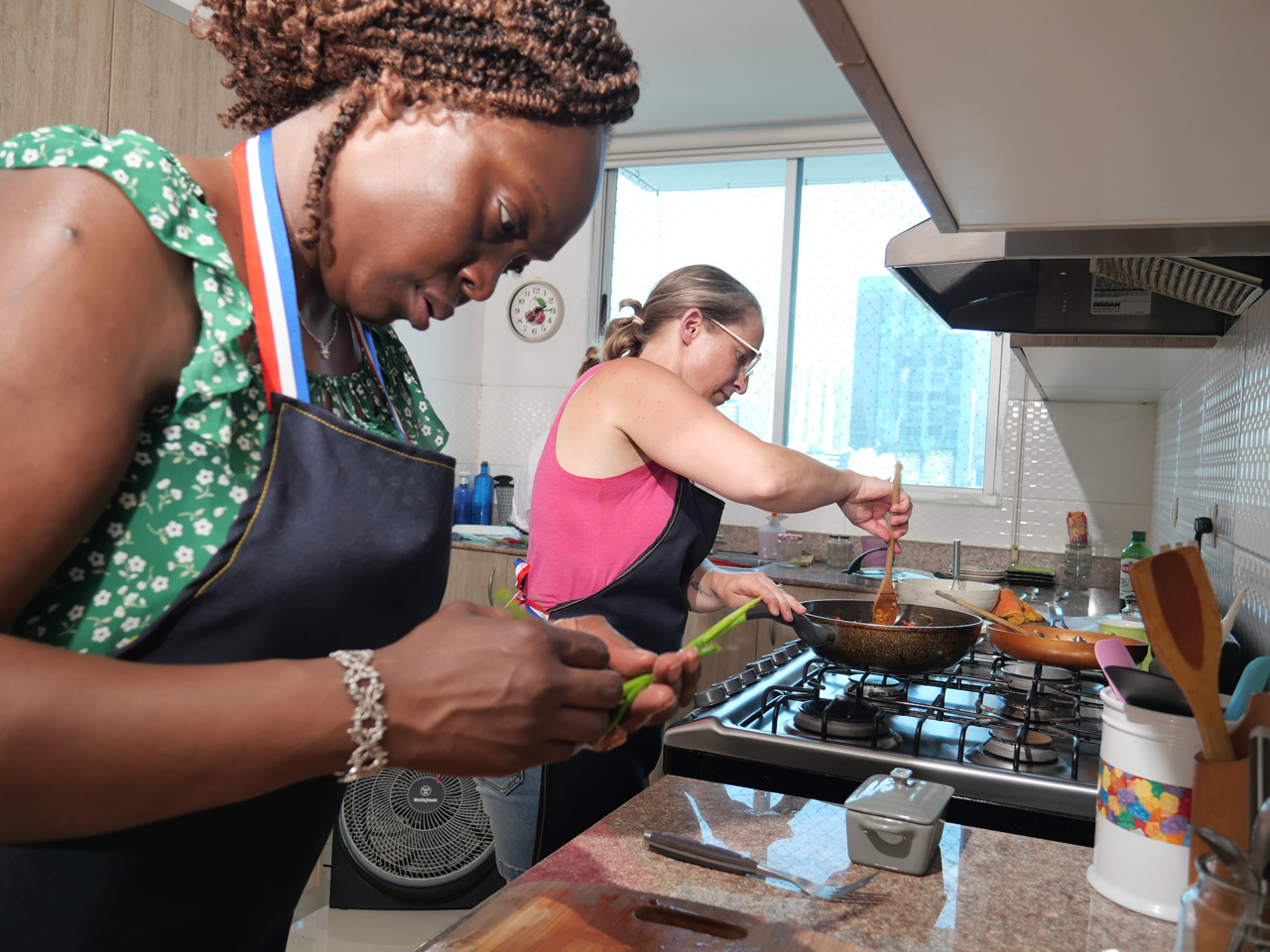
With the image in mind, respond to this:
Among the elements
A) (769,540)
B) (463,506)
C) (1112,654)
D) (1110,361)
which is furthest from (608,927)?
(463,506)

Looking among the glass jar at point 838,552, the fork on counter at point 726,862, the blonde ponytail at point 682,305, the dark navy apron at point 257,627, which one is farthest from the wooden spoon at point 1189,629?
the glass jar at point 838,552

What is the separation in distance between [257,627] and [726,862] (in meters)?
0.49

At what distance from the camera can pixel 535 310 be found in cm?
445

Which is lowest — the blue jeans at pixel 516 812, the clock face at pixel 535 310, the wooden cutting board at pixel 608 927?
the blue jeans at pixel 516 812

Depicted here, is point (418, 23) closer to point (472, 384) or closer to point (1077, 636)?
point (1077, 636)

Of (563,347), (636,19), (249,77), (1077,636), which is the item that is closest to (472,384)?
(563,347)

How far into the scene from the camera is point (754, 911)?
0.82 metres

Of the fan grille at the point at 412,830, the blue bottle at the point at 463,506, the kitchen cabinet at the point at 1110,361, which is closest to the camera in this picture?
the kitchen cabinet at the point at 1110,361

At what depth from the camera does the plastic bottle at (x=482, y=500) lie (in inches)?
169

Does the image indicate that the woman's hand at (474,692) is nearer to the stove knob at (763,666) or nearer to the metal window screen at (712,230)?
the stove knob at (763,666)

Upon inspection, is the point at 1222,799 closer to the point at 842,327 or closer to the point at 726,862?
the point at 726,862

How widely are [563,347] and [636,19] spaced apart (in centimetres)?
160

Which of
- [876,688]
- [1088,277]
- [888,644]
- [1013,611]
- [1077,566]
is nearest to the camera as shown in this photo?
[888,644]

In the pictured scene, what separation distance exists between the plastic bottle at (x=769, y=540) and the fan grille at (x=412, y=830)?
5.62 ft
